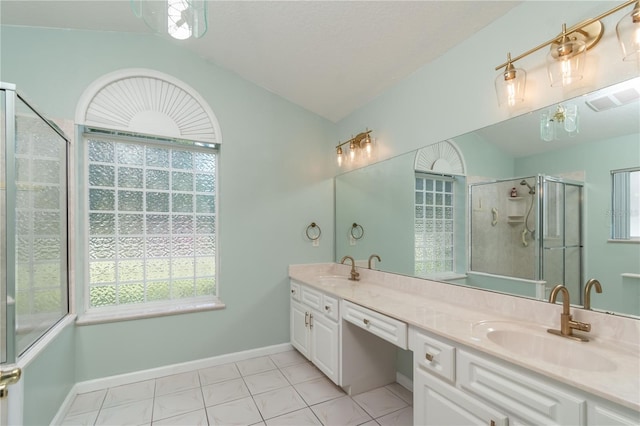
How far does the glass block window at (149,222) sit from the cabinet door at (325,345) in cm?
116

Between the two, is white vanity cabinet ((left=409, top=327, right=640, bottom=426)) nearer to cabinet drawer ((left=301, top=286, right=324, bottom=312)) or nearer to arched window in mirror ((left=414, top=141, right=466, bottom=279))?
arched window in mirror ((left=414, top=141, right=466, bottom=279))

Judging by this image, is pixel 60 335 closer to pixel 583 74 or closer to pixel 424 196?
pixel 424 196

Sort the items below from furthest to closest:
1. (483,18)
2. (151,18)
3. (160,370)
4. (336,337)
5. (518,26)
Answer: (160,370) → (336,337) → (483,18) → (518,26) → (151,18)

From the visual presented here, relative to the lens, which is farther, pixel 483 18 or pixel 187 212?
pixel 187 212

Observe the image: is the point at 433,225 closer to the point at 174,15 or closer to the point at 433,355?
the point at 433,355

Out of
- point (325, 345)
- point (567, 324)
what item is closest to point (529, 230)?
point (567, 324)

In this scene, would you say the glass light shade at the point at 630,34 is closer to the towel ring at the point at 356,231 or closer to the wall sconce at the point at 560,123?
the wall sconce at the point at 560,123

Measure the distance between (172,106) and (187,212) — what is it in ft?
3.29

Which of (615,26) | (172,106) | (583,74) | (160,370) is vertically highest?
(172,106)

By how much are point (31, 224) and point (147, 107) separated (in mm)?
1338

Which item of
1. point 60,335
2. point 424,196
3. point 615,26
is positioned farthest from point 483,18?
point 60,335

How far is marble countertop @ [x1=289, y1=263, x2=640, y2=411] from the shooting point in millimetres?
983

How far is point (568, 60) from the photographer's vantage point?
1.39 metres

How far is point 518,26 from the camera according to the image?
5.35 ft
